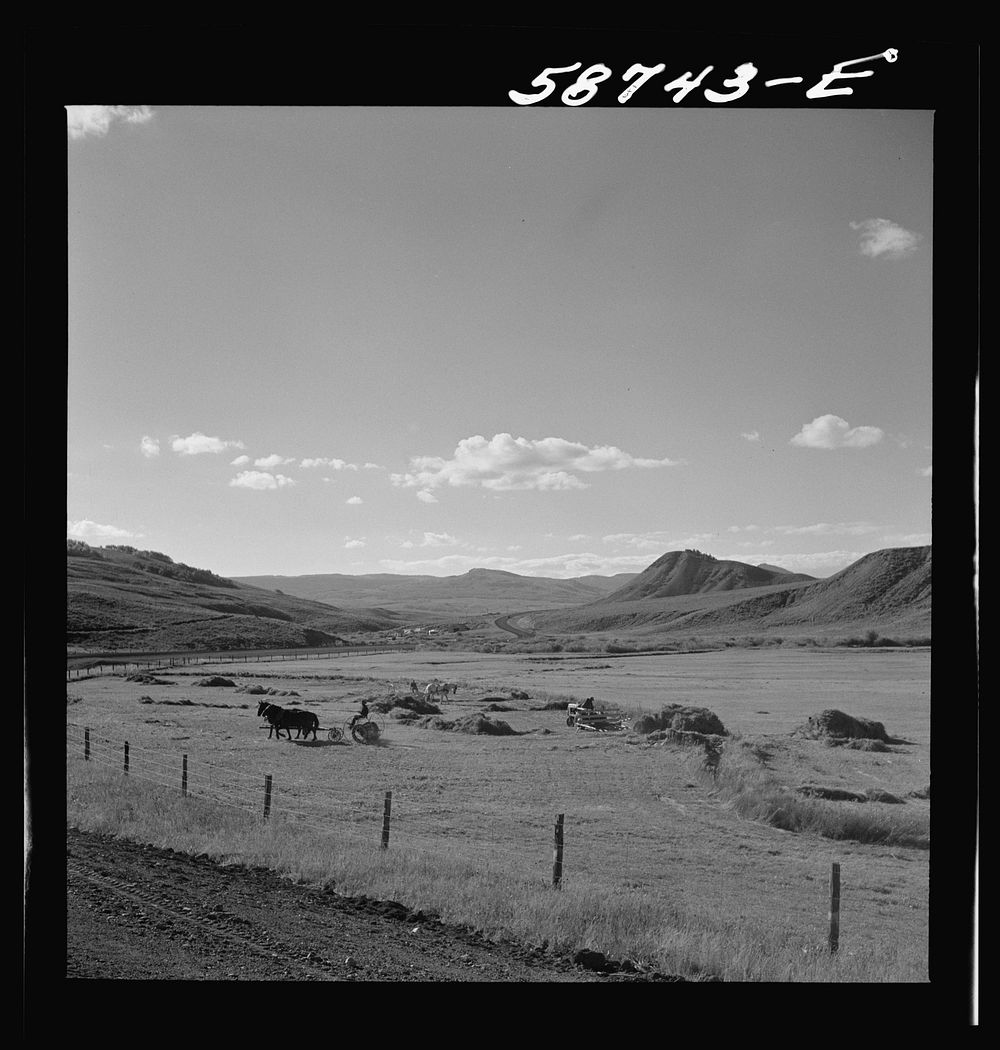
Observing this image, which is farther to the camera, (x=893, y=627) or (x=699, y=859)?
(x=893, y=627)

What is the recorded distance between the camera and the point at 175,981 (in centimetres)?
320

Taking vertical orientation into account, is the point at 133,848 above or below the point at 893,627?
below

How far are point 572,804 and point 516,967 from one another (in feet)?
9.71

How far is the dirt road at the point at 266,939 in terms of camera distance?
12.9 feet

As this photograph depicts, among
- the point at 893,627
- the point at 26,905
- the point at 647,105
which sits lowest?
the point at 26,905

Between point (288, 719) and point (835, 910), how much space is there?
5.78m

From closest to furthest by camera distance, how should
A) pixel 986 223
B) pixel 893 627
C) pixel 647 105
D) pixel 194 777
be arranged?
pixel 986 223 → pixel 647 105 → pixel 893 627 → pixel 194 777

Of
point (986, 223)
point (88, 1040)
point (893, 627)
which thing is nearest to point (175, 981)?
point (88, 1040)

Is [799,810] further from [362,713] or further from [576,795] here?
[362,713]

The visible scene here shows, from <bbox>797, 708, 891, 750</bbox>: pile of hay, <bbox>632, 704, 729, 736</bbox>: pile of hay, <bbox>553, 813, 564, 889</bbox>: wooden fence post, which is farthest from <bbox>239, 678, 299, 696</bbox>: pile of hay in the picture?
<bbox>797, 708, 891, 750</bbox>: pile of hay

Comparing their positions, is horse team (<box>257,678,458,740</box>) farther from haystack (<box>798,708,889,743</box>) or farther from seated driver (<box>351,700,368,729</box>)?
haystack (<box>798,708,889,743</box>)

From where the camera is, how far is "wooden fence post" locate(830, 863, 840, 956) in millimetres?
4422

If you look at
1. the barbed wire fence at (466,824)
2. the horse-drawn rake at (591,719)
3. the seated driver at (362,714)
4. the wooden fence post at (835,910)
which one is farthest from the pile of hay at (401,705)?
the wooden fence post at (835,910)

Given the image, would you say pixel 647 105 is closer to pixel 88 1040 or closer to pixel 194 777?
pixel 88 1040
